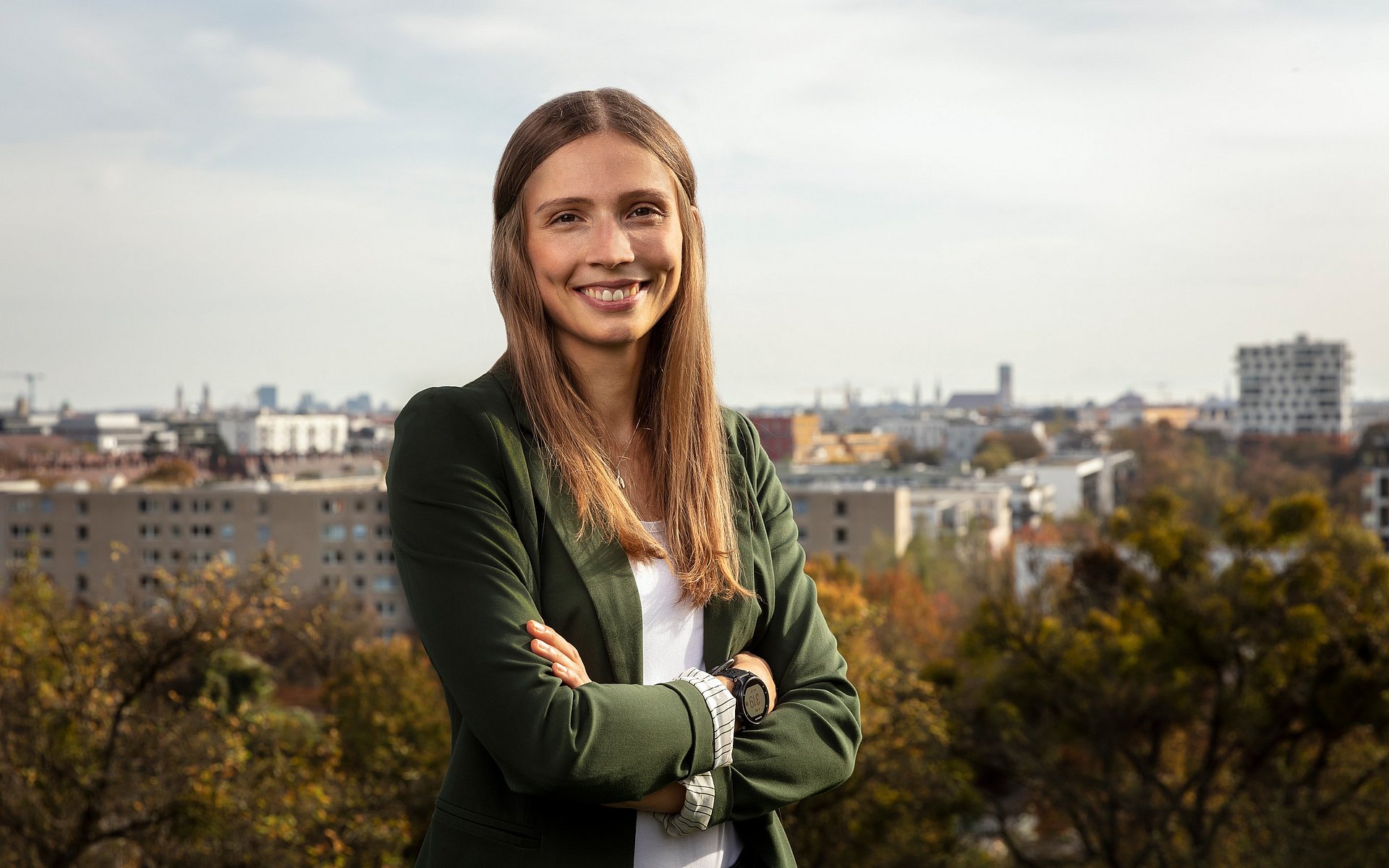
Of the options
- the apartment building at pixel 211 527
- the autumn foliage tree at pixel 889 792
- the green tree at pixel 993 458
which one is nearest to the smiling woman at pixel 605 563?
the autumn foliage tree at pixel 889 792

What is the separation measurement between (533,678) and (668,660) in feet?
0.74

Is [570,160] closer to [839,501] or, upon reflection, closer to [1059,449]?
[839,501]

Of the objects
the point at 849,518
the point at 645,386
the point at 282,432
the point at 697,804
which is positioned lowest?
the point at 849,518

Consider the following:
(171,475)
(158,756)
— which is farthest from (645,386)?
(171,475)

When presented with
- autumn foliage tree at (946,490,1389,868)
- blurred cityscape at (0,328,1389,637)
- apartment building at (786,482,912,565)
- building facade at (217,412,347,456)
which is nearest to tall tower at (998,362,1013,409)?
blurred cityscape at (0,328,1389,637)

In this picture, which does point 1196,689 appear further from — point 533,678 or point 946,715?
point 533,678

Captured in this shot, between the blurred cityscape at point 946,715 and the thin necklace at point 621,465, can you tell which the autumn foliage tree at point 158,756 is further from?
the thin necklace at point 621,465

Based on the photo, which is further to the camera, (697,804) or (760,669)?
(760,669)

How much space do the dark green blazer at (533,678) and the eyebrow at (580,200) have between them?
23 centimetres

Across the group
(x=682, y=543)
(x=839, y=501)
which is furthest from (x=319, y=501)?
(x=682, y=543)

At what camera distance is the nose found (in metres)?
1.58

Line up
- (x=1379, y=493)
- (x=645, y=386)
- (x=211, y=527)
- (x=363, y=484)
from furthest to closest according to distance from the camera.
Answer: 1. (x=363, y=484)
2. (x=211, y=527)
3. (x=1379, y=493)
4. (x=645, y=386)

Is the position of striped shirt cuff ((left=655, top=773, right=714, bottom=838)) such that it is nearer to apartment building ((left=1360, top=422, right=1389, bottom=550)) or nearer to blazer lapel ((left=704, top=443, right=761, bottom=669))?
blazer lapel ((left=704, top=443, right=761, bottom=669))

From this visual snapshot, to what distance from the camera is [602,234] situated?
1587mm
